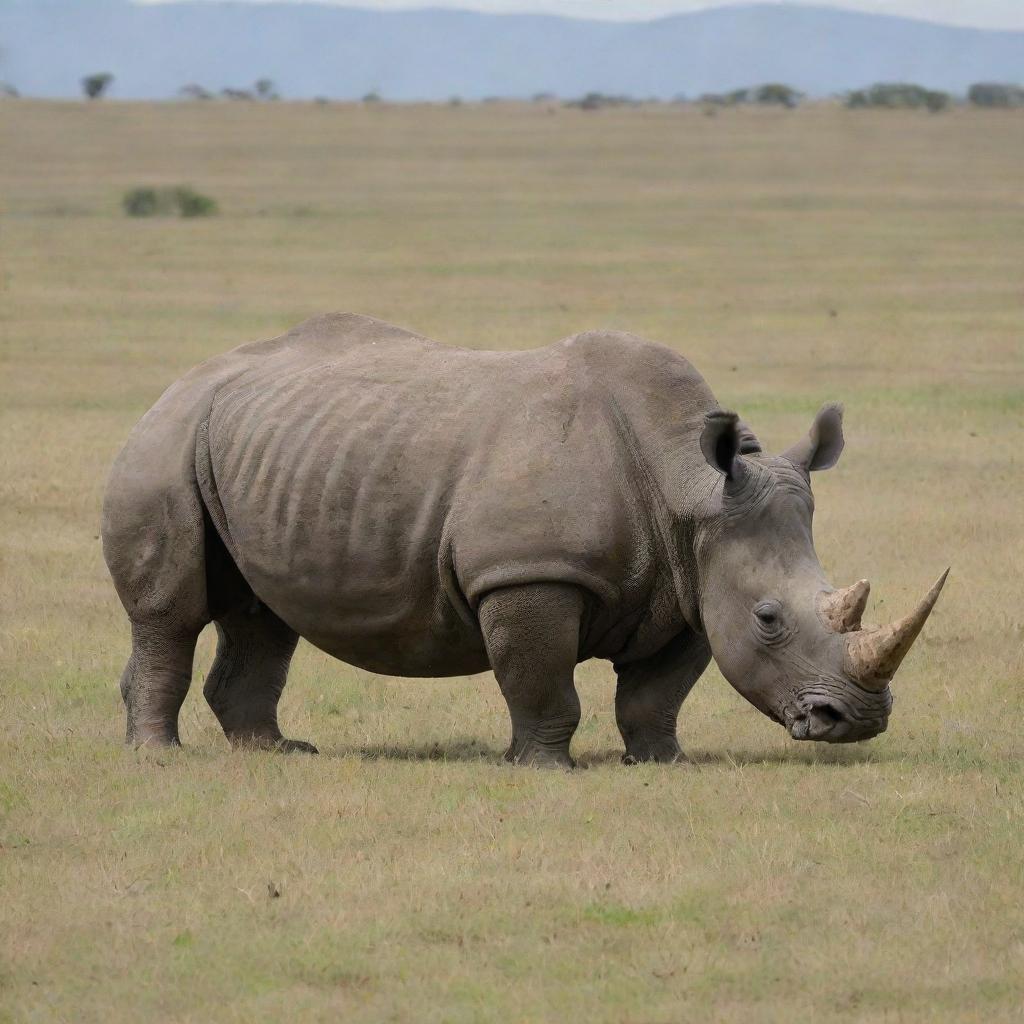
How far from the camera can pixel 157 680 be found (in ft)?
30.2

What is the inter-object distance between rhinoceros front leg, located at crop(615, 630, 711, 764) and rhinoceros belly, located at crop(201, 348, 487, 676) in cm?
59

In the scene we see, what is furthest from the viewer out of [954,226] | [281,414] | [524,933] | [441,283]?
[954,226]

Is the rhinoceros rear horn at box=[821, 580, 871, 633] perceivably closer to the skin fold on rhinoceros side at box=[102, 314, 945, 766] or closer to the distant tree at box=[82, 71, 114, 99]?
the skin fold on rhinoceros side at box=[102, 314, 945, 766]

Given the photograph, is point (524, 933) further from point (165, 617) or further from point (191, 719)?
point (191, 719)

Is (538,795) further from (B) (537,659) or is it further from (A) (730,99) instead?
(A) (730,99)

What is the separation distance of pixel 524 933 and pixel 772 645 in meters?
1.93

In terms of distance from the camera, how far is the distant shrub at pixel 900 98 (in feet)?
267

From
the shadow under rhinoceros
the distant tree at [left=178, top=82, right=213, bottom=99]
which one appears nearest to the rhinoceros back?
the shadow under rhinoceros

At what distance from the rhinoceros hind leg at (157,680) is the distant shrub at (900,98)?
73446 millimetres

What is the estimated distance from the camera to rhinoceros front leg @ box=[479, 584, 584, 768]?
8234mm

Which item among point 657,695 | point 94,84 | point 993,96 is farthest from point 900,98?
point 657,695

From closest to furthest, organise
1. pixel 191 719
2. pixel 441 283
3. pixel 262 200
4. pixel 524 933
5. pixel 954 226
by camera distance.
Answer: pixel 524 933 → pixel 191 719 → pixel 441 283 → pixel 954 226 → pixel 262 200

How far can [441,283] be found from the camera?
29.3 metres

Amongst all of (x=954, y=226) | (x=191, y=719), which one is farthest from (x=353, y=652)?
(x=954, y=226)
